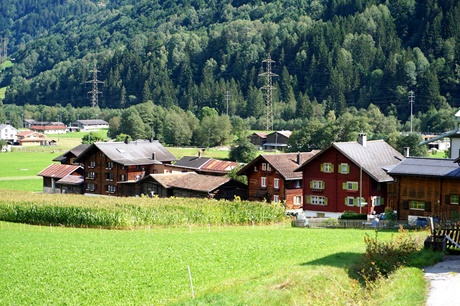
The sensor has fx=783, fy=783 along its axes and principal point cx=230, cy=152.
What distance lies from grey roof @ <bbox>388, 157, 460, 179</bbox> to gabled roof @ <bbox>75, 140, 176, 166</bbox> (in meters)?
35.2

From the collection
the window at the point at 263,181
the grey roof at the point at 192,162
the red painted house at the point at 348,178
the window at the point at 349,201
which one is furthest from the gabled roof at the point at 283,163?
the grey roof at the point at 192,162

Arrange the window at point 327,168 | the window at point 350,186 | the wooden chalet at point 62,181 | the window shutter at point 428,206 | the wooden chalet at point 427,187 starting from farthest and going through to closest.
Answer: the wooden chalet at point 62,181
the window at point 327,168
the window at point 350,186
the window shutter at point 428,206
the wooden chalet at point 427,187

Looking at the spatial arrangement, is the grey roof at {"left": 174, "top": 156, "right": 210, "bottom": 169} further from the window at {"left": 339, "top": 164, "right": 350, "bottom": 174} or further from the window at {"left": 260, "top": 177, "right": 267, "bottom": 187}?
the window at {"left": 339, "top": 164, "right": 350, "bottom": 174}

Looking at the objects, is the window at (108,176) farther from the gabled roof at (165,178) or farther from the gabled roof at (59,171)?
the gabled roof at (165,178)

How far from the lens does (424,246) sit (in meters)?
24.5

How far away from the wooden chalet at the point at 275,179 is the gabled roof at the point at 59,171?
23.3 metres

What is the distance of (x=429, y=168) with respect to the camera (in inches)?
1699

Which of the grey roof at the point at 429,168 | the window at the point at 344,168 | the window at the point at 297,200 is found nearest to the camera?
the grey roof at the point at 429,168

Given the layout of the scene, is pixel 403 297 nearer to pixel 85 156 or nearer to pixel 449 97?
pixel 85 156

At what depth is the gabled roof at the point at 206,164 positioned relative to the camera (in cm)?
7450

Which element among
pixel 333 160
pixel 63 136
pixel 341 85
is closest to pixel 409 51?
pixel 341 85

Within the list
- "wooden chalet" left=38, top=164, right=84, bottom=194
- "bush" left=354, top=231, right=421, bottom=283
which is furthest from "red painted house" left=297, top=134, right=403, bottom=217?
"bush" left=354, top=231, right=421, bottom=283

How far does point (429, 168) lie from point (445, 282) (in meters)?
23.5

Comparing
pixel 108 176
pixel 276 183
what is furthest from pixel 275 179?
pixel 108 176
